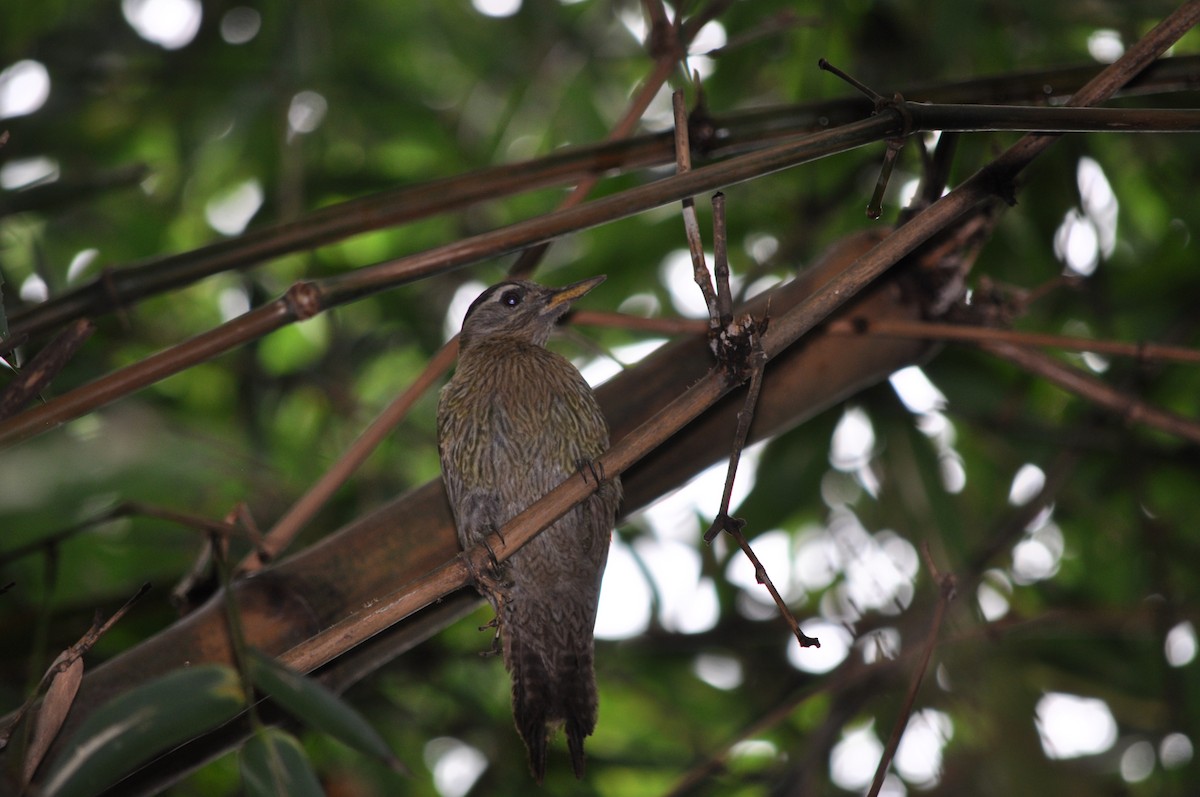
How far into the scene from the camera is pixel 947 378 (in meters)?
3.63

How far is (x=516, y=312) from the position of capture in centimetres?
339

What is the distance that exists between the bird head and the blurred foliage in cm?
42

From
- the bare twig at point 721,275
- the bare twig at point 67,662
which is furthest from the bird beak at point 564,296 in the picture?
the bare twig at point 67,662

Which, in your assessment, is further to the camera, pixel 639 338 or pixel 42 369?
pixel 639 338

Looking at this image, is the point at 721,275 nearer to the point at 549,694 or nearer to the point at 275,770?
the point at 275,770

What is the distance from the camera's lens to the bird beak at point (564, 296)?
313cm

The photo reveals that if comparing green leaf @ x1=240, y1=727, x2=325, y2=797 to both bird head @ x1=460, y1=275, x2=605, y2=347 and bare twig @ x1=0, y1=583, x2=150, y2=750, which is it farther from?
bird head @ x1=460, y1=275, x2=605, y2=347

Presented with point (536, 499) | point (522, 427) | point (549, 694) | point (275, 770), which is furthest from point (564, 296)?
point (275, 770)

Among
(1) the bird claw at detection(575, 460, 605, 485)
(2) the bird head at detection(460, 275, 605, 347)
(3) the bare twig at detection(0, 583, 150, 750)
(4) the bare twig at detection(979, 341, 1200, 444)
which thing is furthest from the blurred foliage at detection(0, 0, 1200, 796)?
(1) the bird claw at detection(575, 460, 605, 485)

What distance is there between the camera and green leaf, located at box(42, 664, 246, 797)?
1.43m

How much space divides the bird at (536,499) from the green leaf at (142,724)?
113cm

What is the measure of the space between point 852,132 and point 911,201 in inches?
32.3

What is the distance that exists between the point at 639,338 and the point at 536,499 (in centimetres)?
123

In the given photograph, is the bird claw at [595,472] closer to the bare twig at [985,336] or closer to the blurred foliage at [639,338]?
the bare twig at [985,336]
